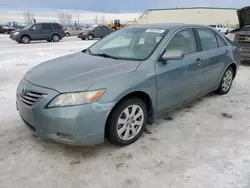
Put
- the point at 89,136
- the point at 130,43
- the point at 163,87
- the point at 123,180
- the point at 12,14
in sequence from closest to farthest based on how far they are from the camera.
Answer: the point at 123,180
the point at 89,136
the point at 163,87
the point at 130,43
the point at 12,14

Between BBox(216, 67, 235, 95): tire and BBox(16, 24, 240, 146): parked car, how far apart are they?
656 mm

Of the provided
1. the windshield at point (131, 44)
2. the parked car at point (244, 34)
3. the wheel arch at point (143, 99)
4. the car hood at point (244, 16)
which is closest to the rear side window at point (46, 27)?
the parked car at point (244, 34)

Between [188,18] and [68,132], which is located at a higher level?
[188,18]

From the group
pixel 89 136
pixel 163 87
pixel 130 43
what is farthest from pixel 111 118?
pixel 130 43

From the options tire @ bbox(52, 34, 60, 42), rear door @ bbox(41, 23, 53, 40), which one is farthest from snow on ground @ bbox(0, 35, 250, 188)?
tire @ bbox(52, 34, 60, 42)

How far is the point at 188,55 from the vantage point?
139 inches

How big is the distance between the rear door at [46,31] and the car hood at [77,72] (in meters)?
15.7

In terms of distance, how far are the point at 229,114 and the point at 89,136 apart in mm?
2559

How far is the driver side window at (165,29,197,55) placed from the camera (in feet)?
10.8

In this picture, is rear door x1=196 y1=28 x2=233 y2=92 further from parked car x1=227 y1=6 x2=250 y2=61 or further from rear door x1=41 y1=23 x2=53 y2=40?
rear door x1=41 y1=23 x2=53 y2=40

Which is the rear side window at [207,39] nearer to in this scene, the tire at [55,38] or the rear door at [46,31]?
the rear door at [46,31]

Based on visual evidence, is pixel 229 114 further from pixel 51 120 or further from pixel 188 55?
pixel 51 120

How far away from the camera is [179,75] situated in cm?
328

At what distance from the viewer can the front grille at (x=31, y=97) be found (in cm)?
247
